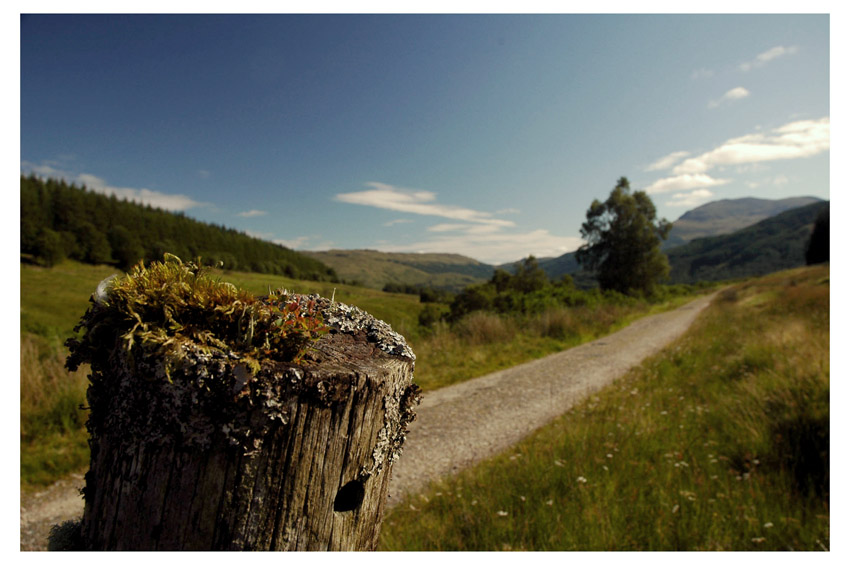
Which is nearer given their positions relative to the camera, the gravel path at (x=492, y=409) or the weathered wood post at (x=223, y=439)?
the weathered wood post at (x=223, y=439)

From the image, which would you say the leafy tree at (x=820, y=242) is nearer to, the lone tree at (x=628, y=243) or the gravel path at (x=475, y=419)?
the lone tree at (x=628, y=243)

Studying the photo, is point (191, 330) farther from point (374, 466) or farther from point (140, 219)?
point (140, 219)

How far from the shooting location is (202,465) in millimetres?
1113

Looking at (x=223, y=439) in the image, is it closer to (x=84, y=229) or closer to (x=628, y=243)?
(x=628, y=243)

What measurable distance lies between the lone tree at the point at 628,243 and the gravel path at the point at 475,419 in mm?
27669

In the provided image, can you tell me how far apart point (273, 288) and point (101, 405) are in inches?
25.2

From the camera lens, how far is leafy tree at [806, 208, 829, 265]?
73.2 meters

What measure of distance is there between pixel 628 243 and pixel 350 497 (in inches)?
1750

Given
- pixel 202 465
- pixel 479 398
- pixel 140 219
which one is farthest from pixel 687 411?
pixel 140 219

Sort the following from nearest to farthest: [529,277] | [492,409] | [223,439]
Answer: [223,439]
[492,409]
[529,277]

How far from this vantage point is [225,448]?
1106mm

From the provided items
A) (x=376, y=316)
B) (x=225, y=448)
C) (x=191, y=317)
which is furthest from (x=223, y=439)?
(x=376, y=316)

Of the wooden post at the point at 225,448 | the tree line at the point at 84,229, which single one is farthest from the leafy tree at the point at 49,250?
the wooden post at the point at 225,448

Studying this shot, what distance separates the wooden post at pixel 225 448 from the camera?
3.57ft
